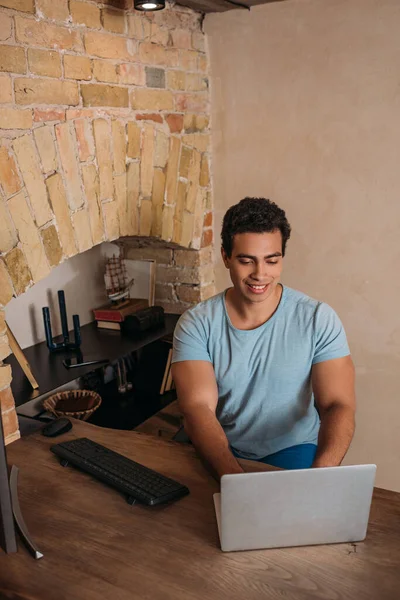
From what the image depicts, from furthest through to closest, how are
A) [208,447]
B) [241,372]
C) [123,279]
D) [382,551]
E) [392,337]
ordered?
[123,279]
[392,337]
[241,372]
[208,447]
[382,551]

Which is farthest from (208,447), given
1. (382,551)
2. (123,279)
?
(123,279)

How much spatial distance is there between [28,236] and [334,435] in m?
1.20

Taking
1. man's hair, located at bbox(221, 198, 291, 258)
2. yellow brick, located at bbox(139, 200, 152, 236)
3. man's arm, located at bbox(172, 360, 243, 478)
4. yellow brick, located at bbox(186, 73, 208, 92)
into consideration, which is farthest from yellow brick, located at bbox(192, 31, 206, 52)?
man's arm, located at bbox(172, 360, 243, 478)

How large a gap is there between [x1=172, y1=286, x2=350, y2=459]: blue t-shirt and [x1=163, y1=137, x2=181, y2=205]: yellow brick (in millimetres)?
930

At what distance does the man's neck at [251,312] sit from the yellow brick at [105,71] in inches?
39.1

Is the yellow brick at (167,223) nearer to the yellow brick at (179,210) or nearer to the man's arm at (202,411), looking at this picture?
the yellow brick at (179,210)

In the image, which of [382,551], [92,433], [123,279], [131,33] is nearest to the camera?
[382,551]

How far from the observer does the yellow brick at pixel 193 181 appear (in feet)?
9.35

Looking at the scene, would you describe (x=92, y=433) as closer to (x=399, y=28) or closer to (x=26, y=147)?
(x=26, y=147)

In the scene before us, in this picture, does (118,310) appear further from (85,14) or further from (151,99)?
(85,14)

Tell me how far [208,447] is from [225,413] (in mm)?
369

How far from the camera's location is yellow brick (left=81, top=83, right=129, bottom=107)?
2.16m

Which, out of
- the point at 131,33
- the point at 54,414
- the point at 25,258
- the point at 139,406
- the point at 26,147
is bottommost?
the point at 139,406

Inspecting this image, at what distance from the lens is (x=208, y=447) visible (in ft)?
5.31
